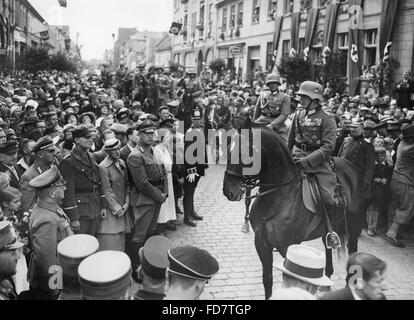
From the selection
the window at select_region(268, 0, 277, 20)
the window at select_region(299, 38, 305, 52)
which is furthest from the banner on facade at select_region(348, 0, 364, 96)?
the window at select_region(268, 0, 277, 20)

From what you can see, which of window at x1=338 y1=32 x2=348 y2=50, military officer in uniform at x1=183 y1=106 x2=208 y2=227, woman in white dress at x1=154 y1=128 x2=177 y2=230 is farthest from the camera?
window at x1=338 y1=32 x2=348 y2=50

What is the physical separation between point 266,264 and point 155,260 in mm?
2472

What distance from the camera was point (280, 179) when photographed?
5.32 meters

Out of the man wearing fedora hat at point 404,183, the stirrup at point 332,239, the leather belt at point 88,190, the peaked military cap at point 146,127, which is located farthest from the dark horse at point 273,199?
the man wearing fedora hat at point 404,183

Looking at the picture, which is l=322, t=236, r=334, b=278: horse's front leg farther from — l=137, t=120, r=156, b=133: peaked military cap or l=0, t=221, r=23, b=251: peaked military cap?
l=0, t=221, r=23, b=251: peaked military cap

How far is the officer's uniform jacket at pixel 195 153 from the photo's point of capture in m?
8.25

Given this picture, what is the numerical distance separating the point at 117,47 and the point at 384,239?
368 ft

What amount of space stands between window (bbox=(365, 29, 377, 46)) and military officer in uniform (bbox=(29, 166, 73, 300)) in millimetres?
16995

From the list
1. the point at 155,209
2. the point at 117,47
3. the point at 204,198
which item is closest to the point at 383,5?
the point at 204,198

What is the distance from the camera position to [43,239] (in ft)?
13.7

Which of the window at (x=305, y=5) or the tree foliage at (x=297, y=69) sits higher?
the window at (x=305, y=5)

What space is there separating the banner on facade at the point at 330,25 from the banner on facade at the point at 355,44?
142 centimetres

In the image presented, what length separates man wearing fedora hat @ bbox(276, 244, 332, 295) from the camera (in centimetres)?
308

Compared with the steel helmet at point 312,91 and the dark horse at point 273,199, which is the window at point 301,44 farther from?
the dark horse at point 273,199
